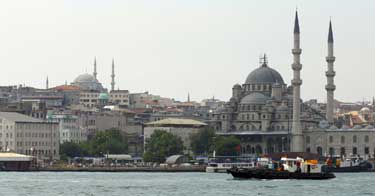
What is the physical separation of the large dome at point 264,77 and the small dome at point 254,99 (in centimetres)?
233

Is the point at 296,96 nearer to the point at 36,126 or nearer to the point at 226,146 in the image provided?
the point at 226,146

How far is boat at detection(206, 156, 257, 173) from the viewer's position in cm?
12312

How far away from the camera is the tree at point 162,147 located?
5655 inches

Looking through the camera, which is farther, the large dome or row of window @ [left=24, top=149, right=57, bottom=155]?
the large dome

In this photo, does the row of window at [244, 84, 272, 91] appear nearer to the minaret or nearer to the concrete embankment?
the minaret

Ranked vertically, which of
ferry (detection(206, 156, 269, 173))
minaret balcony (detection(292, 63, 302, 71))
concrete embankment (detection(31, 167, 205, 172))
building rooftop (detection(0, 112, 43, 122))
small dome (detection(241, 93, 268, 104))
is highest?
minaret balcony (detection(292, 63, 302, 71))

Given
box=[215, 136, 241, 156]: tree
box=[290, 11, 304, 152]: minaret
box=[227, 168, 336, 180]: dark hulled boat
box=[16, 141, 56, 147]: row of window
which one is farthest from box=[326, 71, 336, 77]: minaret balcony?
box=[227, 168, 336, 180]: dark hulled boat

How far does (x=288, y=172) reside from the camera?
3578 inches

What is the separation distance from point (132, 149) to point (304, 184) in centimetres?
8115

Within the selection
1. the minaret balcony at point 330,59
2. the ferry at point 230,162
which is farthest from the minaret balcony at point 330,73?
the ferry at point 230,162

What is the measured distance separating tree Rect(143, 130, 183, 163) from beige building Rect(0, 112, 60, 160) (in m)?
9.17

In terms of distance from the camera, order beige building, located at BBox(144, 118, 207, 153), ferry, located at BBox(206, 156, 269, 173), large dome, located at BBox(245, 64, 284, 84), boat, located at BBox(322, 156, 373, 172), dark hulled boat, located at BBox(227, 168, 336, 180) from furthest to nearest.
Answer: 1. large dome, located at BBox(245, 64, 284, 84)
2. beige building, located at BBox(144, 118, 207, 153)
3. ferry, located at BBox(206, 156, 269, 173)
4. boat, located at BBox(322, 156, 373, 172)
5. dark hulled boat, located at BBox(227, 168, 336, 180)

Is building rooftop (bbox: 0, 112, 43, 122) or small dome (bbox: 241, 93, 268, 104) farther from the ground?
small dome (bbox: 241, 93, 268, 104)

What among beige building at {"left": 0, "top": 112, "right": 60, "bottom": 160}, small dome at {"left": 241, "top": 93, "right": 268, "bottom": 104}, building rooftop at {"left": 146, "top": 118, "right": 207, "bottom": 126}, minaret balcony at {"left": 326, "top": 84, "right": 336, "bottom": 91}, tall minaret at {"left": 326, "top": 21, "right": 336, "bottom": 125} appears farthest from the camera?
small dome at {"left": 241, "top": 93, "right": 268, "bottom": 104}
